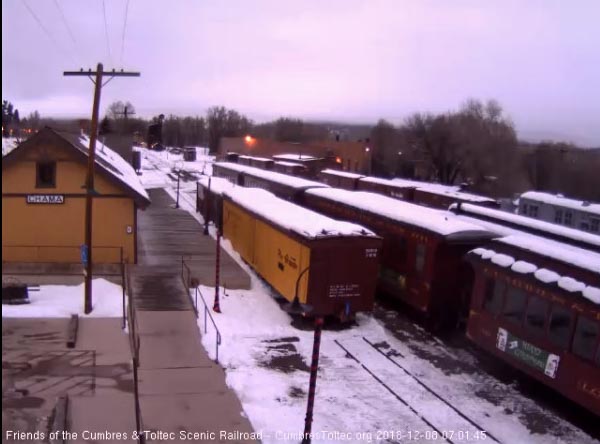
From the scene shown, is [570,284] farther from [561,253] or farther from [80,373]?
[80,373]

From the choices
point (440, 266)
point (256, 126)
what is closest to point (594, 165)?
point (440, 266)

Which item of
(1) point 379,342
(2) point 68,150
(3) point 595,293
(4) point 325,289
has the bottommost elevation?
(1) point 379,342

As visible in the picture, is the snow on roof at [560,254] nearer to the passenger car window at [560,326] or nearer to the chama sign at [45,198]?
the passenger car window at [560,326]

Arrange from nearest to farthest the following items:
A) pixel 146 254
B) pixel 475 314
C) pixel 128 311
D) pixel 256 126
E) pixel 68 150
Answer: pixel 475 314 → pixel 128 311 → pixel 68 150 → pixel 146 254 → pixel 256 126

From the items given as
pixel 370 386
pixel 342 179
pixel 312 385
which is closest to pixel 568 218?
pixel 342 179

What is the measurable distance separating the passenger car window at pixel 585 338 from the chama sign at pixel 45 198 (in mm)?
15642

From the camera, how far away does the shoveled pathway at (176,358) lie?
977cm

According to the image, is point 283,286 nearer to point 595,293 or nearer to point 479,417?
point 479,417

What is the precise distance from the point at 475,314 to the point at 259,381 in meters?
5.84

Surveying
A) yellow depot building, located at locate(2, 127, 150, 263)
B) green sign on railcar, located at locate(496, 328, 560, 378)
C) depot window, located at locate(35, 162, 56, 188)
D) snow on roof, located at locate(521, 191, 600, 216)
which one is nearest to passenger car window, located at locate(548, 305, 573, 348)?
green sign on railcar, located at locate(496, 328, 560, 378)

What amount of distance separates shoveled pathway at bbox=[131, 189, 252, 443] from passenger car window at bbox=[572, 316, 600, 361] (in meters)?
6.62

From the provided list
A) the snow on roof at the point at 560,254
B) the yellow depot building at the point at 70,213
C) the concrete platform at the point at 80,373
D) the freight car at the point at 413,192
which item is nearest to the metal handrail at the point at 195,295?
the yellow depot building at the point at 70,213

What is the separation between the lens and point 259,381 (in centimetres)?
1193

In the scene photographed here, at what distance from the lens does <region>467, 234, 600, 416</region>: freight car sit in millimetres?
10648
